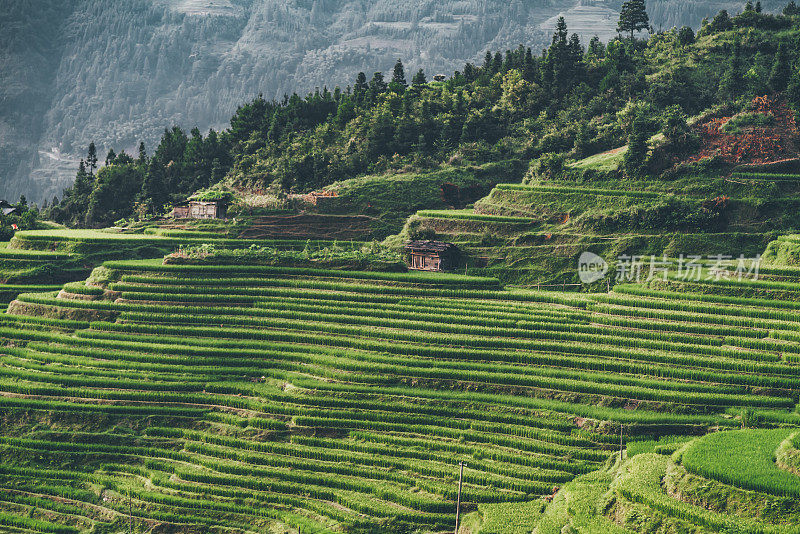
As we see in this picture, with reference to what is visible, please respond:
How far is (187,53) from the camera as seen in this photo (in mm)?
183250

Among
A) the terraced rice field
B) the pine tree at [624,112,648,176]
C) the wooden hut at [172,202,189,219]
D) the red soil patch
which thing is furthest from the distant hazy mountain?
the terraced rice field

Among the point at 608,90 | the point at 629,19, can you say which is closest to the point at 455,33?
the point at 629,19

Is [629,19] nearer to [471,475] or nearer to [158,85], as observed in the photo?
[471,475]

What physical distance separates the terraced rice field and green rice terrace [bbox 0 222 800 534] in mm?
87

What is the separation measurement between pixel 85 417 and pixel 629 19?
5930 cm

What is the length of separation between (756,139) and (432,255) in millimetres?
19788

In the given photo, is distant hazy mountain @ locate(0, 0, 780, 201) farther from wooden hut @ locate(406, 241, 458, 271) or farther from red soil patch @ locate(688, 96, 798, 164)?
wooden hut @ locate(406, 241, 458, 271)

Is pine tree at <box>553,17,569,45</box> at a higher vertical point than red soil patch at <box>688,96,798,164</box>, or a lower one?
higher

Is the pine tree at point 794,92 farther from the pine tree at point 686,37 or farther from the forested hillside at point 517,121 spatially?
the pine tree at point 686,37

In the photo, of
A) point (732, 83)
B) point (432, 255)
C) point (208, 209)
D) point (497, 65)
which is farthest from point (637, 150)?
point (497, 65)

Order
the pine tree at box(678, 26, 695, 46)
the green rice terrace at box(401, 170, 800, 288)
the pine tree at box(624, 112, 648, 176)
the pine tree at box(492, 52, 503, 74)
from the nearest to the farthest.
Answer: the green rice terrace at box(401, 170, 800, 288)
the pine tree at box(624, 112, 648, 176)
the pine tree at box(678, 26, 695, 46)
the pine tree at box(492, 52, 503, 74)

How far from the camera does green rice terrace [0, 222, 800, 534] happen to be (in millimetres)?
27500

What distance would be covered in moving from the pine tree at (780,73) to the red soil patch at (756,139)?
4.86ft

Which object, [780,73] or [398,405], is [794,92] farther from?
[398,405]
